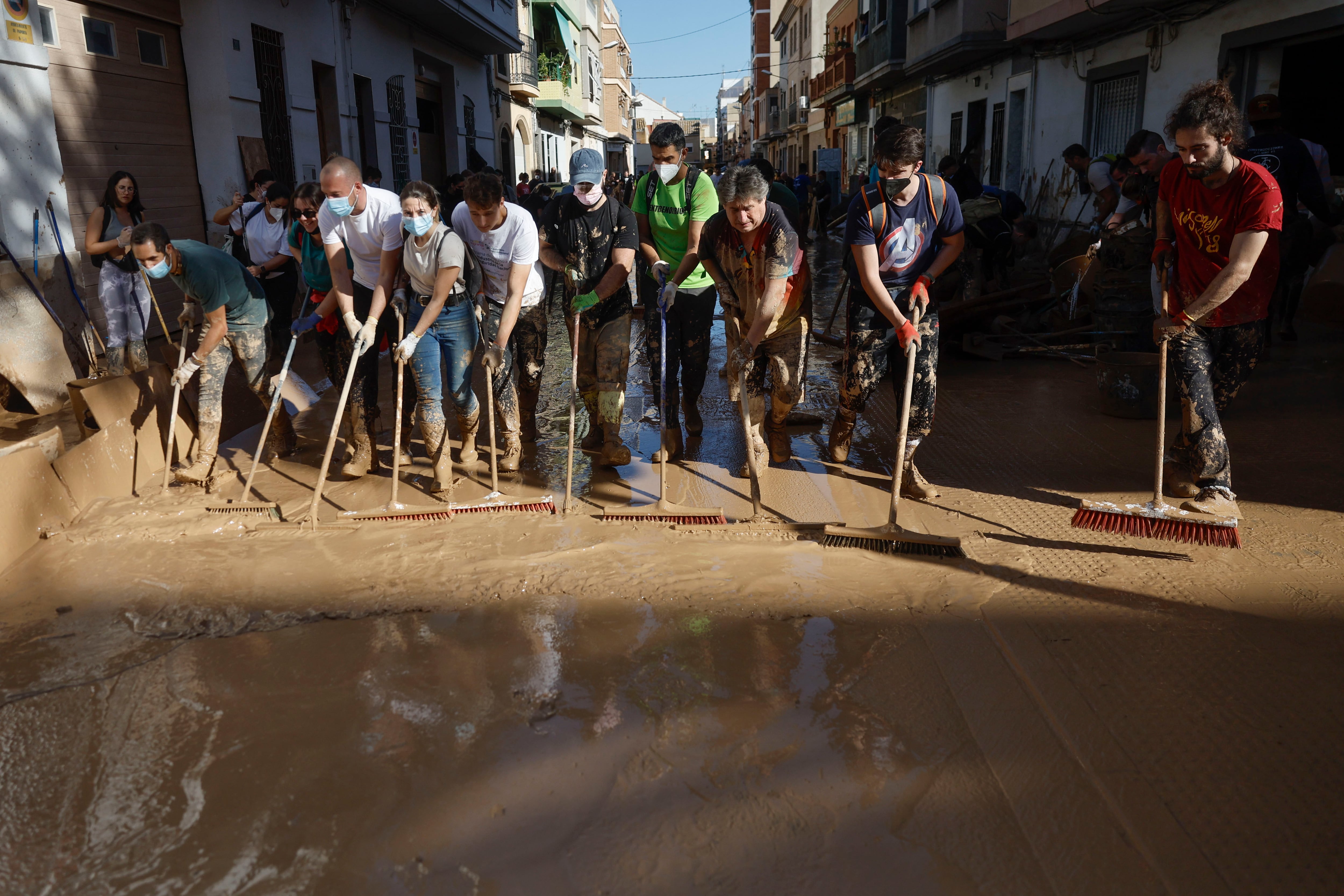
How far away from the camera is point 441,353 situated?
480 centimetres

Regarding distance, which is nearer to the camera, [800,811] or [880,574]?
[800,811]

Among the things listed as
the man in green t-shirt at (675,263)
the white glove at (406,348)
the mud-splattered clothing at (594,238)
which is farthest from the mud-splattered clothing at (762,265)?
the white glove at (406,348)

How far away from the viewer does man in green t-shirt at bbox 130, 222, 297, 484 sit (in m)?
4.55

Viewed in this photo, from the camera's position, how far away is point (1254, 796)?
2.27 meters

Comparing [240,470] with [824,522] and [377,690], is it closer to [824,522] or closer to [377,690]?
[377,690]

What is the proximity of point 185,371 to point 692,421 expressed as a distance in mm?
2804

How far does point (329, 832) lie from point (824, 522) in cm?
245

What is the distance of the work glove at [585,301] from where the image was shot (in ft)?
15.8

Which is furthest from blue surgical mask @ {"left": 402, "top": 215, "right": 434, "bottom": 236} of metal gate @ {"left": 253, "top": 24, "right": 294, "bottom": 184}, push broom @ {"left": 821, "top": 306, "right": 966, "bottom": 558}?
metal gate @ {"left": 253, "top": 24, "right": 294, "bottom": 184}

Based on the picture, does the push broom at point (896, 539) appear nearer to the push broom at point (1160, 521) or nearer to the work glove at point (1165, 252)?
the push broom at point (1160, 521)

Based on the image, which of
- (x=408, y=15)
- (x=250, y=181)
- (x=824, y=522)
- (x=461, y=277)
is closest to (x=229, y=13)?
(x=250, y=181)

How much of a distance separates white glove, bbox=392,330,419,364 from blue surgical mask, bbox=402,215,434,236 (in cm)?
49

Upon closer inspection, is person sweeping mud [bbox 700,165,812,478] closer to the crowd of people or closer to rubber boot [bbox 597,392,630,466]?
the crowd of people

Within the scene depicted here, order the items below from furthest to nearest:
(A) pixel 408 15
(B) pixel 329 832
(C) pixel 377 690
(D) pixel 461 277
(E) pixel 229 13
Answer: (A) pixel 408 15, (E) pixel 229 13, (D) pixel 461 277, (C) pixel 377 690, (B) pixel 329 832
